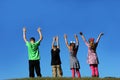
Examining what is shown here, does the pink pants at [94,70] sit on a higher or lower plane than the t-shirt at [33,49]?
lower

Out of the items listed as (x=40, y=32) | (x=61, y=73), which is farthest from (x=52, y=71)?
(x=40, y=32)

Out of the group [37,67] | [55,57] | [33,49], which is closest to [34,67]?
[37,67]

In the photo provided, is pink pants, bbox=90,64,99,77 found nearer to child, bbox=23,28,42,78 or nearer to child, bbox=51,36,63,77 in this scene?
child, bbox=51,36,63,77

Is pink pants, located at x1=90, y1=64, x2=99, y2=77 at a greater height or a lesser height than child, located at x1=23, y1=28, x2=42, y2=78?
lesser

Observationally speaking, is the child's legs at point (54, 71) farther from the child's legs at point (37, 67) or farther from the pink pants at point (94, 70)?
the pink pants at point (94, 70)

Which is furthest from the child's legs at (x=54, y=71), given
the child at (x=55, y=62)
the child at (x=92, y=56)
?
the child at (x=92, y=56)

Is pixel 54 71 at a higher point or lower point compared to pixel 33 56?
lower

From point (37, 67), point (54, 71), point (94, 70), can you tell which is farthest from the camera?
point (54, 71)

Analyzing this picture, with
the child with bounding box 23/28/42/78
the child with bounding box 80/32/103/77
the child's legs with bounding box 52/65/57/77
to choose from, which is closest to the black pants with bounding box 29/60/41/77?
the child with bounding box 23/28/42/78

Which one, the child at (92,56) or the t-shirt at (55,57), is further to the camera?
the t-shirt at (55,57)

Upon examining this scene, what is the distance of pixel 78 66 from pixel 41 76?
2.81 meters

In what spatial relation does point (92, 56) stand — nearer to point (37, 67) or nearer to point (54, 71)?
point (54, 71)

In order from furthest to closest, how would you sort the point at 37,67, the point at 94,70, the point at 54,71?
the point at 54,71
the point at 94,70
the point at 37,67

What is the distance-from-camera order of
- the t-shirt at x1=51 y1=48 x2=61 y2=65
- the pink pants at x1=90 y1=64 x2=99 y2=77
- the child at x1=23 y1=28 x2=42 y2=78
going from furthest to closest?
the t-shirt at x1=51 y1=48 x2=61 y2=65 → the pink pants at x1=90 y1=64 x2=99 y2=77 → the child at x1=23 y1=28 x2=42 y2=78
